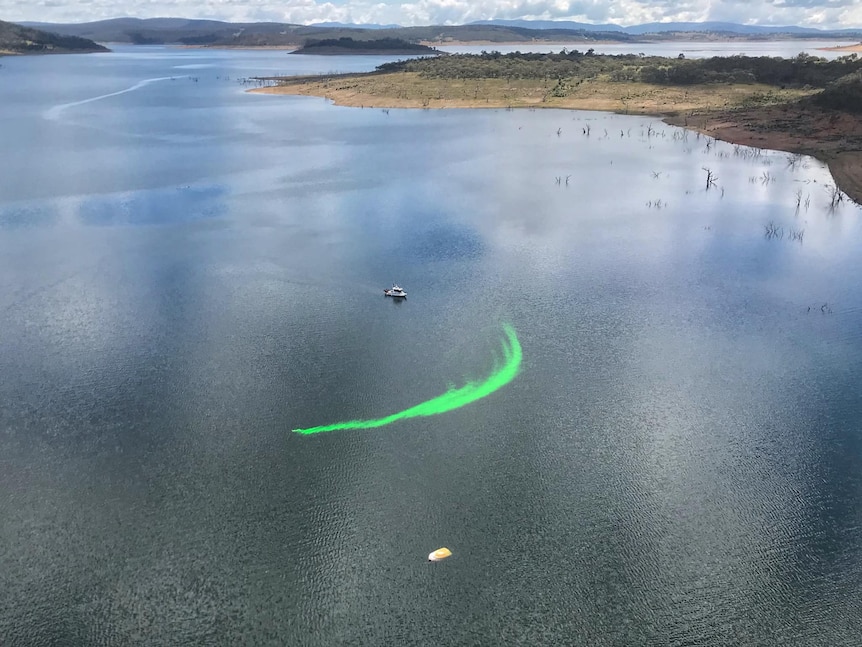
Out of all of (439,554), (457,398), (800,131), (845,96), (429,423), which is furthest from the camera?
(845,96)

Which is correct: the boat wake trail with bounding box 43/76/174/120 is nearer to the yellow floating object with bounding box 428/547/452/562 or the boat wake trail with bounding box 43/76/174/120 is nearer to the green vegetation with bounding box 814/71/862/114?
the yellow floating object with bounding box 428/547/452/562

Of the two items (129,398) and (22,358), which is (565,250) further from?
(22,358)

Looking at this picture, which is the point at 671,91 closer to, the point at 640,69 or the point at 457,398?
the point at 640,69

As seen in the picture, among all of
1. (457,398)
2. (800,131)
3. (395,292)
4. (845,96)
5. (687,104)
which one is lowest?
(457,398)

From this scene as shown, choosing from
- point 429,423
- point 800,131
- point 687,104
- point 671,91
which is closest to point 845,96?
point 800,131

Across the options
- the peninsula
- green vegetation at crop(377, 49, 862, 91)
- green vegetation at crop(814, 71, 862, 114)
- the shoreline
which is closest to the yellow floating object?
the shoreline

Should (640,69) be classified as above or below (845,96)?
above
